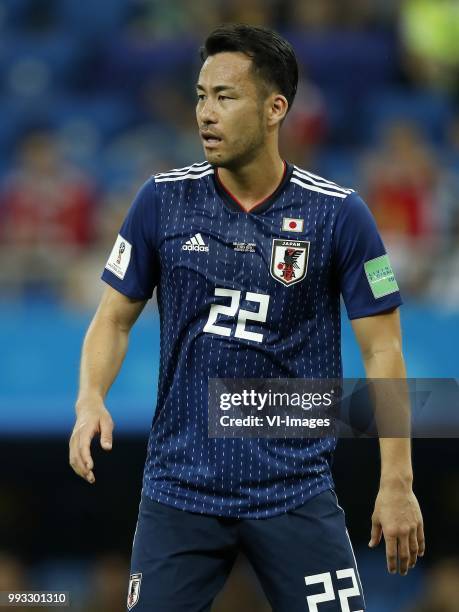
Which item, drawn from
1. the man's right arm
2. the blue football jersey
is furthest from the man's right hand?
the blue football jersey

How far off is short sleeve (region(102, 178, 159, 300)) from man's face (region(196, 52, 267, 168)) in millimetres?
228

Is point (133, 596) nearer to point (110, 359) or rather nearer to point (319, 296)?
point (110, 359)

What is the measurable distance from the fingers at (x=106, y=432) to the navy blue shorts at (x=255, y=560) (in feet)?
0.86

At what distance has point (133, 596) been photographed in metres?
3.63

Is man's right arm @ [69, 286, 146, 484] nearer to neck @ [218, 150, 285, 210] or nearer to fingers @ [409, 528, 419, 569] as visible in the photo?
neck @ [218, 150, 285, 210]

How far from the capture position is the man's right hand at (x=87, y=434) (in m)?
3.53

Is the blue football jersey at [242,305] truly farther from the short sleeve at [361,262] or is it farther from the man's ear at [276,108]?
the man's ear at [276,108]

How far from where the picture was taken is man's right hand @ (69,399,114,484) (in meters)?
3.53

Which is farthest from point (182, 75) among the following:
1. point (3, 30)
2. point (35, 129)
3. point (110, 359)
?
point (110, 359)

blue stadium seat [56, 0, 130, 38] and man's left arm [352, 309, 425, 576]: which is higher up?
blue stadium seat [56, 0, 130, 38]

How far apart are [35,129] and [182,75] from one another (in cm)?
117

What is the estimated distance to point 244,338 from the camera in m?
3.67

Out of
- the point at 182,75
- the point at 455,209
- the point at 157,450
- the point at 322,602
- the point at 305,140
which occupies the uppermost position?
the point at 182,75

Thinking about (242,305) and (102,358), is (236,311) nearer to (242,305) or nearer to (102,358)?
(242,305)
